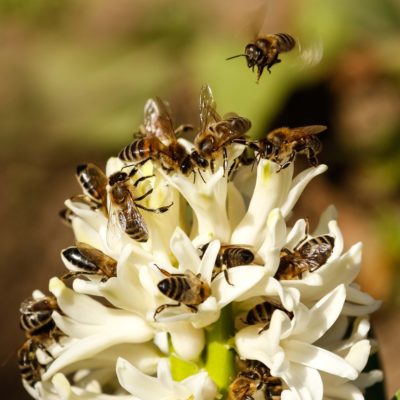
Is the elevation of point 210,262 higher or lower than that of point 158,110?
lower

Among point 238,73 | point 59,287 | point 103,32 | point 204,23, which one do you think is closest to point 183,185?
point 59,287

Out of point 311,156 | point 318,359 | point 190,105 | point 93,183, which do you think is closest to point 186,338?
point 318,359

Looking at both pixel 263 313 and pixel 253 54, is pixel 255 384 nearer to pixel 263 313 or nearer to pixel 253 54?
pixel 263 313

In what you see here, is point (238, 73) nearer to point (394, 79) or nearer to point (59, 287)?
point (394, 79)

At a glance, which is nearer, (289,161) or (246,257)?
(246,257)

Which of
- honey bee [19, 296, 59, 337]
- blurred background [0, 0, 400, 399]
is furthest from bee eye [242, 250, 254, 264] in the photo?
blurred background [0, 0, 400, 399]
